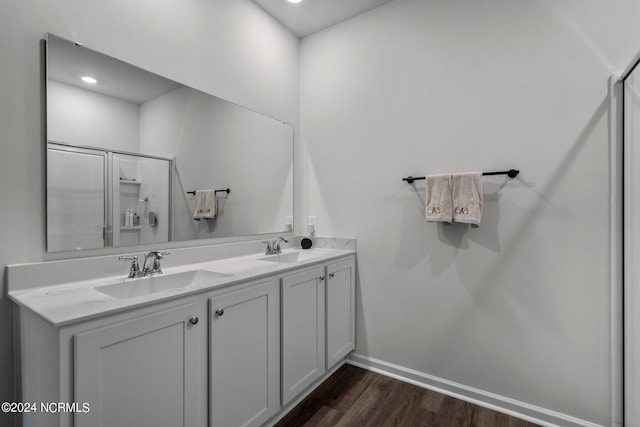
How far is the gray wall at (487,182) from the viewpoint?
164 centimetres

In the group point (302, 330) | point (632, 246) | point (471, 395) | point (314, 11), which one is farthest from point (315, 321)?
point (314, 11)

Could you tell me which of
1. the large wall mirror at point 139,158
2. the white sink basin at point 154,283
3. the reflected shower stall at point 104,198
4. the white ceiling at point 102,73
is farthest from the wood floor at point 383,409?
the white ceiling at point 102,73

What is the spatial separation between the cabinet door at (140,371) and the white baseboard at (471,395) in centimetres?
143

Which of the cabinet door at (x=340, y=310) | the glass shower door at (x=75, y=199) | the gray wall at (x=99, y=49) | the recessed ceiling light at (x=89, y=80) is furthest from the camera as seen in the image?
→ the cabinet door at (x=340, y=310)

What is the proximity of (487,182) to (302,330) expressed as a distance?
55.8 inches

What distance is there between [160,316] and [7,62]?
3.78 ft

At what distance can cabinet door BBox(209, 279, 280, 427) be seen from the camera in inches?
52.9

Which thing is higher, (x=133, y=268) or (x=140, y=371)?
(x=133, y=268)

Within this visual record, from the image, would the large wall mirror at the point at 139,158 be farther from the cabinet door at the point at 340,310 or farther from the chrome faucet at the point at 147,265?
the cabinet door at the point at 340,310

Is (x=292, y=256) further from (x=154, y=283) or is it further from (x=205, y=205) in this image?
(x=154, y=283)

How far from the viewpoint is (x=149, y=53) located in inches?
66.0

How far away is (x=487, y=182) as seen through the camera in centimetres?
189

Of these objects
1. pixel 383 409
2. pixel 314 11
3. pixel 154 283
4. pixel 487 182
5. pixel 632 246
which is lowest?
pixel 383 409

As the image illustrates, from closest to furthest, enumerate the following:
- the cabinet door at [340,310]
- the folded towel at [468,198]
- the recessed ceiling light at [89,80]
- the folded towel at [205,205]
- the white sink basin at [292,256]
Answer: the recessed ceiling light at [89,80] → the folded towel at [468,198] → the folded towel at [205,205] → the cabinet door at [340,310] → the white sink basin at [292,256]
